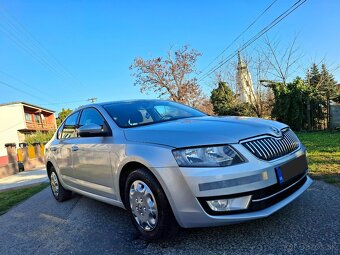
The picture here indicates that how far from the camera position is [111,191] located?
372 centimetres

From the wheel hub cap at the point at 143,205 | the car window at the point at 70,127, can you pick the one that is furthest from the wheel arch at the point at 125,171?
the car window at the point at 70,127

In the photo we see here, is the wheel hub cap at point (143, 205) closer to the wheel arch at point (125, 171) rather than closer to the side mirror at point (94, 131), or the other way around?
the wheel arch at point (125, 171)

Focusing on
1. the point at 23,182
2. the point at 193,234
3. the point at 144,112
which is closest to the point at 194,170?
the point at 193,234

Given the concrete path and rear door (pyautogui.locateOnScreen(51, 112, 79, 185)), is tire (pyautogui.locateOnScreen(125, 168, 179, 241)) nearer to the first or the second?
rear door (pyautogui.locateOnScreen(51, 112, 79, 185))

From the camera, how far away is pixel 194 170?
8.92 feet

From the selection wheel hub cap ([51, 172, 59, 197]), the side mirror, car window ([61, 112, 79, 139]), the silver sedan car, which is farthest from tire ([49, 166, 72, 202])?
the side mirror

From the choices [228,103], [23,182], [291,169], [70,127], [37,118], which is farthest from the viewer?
[37,118]

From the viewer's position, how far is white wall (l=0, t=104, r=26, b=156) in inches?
1647

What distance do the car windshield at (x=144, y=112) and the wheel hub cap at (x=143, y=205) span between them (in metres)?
0.83

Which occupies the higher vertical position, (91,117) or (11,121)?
(11,121)

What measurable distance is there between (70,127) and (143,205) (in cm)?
251

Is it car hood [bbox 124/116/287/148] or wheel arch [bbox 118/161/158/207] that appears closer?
car hood [bbox 124/116/287/148]

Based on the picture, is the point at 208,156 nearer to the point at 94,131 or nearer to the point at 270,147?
the point at 270,147

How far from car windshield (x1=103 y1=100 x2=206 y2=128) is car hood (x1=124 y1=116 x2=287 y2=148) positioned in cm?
41
